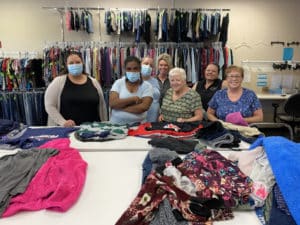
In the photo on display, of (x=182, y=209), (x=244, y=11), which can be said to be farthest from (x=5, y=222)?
(x=244, y=11)

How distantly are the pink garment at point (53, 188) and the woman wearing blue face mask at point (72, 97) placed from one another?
3.59 feet

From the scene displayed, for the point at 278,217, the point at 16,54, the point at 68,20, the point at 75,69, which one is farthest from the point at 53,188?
the point at 16,54

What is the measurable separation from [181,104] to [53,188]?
1558mm

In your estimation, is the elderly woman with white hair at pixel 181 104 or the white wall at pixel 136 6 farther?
the white wall at pixel 136 6

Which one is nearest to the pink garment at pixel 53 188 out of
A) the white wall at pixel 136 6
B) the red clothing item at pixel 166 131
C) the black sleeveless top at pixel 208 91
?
the red clothing item at pixel 166 131

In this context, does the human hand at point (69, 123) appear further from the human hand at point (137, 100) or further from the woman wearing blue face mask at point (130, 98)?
the human hand at point (137, 100)

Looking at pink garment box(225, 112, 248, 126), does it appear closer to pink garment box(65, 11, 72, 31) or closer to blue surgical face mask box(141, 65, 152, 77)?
blue surgical face mask box(141, 65, 152, 77)

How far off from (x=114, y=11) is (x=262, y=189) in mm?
4432

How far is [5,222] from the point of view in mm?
1008

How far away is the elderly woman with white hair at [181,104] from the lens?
7.90ft

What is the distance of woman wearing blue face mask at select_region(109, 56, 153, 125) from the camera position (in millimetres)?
2336

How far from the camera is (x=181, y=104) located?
2.43 meters

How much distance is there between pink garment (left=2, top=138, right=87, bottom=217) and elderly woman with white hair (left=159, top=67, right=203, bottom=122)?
1.27 meters

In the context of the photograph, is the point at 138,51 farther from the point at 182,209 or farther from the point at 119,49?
the point at 182,209
